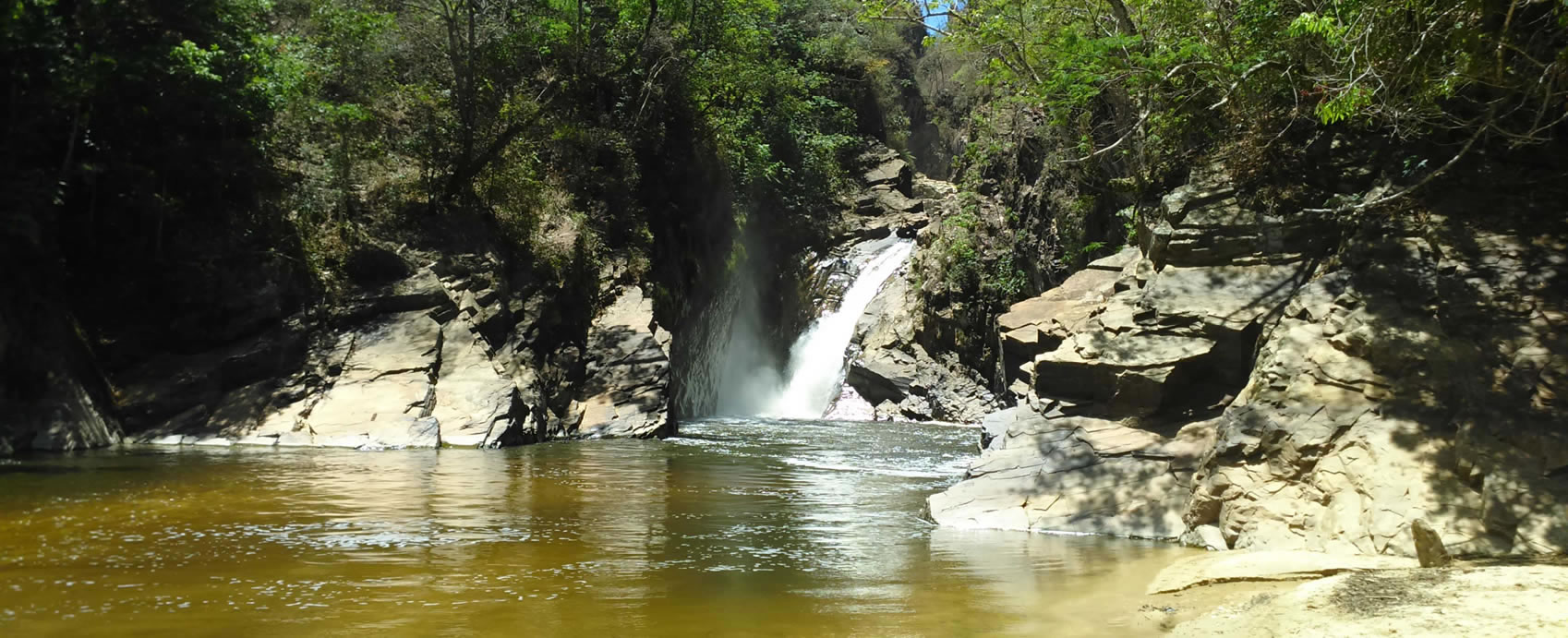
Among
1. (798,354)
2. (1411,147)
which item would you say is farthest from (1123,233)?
(798,354)

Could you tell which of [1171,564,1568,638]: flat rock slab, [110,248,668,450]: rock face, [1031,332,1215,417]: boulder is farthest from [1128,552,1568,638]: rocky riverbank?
[110,248,668,450]: rock face

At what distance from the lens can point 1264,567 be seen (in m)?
6.25

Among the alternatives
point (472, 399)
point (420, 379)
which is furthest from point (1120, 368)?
point (420, 379)

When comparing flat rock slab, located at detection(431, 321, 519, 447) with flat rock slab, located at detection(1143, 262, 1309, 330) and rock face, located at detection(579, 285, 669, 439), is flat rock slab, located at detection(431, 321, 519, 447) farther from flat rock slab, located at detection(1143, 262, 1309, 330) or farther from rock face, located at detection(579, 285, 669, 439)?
flat rock slab, located at detection(1143, 262, 1309, 330)

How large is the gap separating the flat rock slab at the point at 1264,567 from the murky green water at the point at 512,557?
25 centimetres

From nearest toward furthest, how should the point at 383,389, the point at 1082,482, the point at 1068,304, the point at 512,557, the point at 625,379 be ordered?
the point at 512,557
the point at 1082,482
the point at 1068,304
the point at 383,389
the point at 625,379

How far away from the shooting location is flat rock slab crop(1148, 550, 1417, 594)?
6059 millimetres

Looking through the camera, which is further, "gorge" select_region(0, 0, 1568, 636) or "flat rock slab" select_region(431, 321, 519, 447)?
"flat rock slab" select_region(431, 321, 519, 447)

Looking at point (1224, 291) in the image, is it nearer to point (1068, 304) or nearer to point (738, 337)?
point (1068, 304)

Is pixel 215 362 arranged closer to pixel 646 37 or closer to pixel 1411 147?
pixel 646 37

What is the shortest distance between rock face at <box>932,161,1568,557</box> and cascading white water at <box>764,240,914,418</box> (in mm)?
15888

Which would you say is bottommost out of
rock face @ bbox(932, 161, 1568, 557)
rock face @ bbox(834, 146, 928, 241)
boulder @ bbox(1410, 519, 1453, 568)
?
boulder @ bbox(1410, 519, 1453, 568)

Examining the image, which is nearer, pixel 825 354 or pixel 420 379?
pixel 420 379

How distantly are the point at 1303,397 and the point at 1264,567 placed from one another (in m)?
2.20
